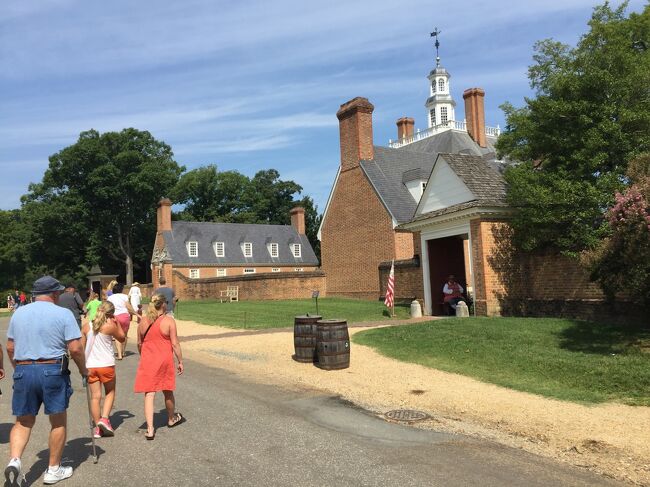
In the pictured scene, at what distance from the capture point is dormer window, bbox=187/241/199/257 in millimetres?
49344

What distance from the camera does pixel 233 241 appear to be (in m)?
52.7

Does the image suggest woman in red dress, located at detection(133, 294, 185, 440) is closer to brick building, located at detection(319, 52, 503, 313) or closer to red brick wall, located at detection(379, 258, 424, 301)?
red brick wall, located at detection(379, 258, 424, 301)

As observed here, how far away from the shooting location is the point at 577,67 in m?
14.9

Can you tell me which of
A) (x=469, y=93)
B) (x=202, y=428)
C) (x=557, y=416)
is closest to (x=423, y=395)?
(x=557, y=416)

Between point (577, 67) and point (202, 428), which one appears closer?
point (202, 428)

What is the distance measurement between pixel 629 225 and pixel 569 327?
3511mm

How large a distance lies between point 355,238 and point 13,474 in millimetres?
28381

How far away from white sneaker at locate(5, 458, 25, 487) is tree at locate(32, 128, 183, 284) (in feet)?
183

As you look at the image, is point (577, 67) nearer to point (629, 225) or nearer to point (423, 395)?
point (629, 225)

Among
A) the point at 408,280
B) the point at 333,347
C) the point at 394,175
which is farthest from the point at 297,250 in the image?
the point at 333,347

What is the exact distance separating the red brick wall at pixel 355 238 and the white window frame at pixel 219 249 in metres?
18.3

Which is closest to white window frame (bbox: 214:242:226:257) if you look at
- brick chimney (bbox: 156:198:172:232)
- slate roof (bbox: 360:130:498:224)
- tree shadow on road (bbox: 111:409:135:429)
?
brick chimney (bbox: 156:198:172:232)

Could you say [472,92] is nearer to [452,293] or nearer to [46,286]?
[452,293]

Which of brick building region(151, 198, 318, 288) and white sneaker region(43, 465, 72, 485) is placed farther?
brick building region(151, 198, 318, 288)
